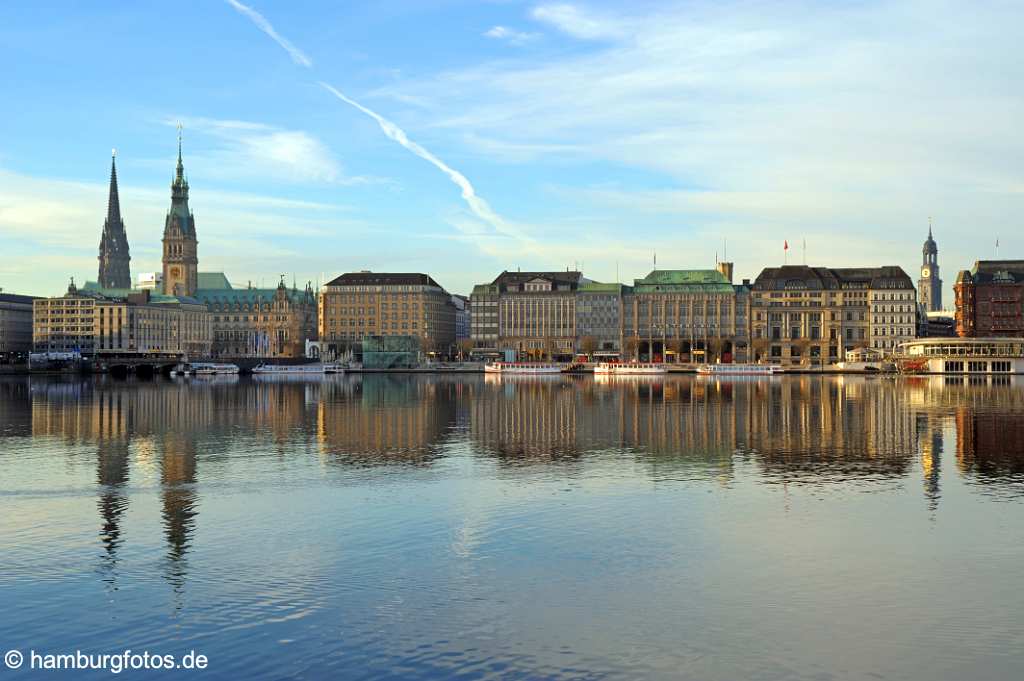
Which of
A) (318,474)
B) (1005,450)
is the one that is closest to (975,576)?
(318,474)

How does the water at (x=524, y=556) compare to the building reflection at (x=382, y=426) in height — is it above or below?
below

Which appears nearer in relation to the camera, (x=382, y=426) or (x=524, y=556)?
(x=524, y=556)

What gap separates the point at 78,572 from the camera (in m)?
28.4

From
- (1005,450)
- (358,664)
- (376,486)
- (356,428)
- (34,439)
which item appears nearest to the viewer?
(358,664)

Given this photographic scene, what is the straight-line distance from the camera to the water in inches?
886

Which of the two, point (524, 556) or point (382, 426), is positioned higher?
point (382, 426)

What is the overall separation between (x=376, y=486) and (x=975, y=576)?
2355 centimetres

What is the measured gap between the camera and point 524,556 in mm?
30438

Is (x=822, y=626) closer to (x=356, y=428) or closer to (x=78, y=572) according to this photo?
(x=78, y=572)

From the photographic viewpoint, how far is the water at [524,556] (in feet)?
73.8

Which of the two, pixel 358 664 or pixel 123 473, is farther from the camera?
pixel 123 473

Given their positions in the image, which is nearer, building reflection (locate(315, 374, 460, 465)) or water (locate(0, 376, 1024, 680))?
water (locate(0, 376, 1024, 680))

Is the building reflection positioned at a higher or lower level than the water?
higher

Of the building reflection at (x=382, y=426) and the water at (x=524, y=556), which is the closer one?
the water at (x=524, y=556)
